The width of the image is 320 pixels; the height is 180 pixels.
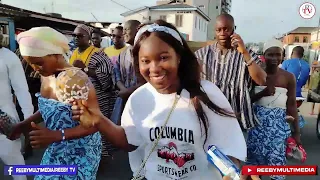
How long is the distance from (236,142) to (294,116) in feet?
7.06

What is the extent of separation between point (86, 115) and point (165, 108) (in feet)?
1.15

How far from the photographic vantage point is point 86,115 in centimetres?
144

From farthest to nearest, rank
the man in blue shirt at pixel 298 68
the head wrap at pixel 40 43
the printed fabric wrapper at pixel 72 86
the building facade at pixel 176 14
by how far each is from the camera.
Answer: the building facade at pixel 176 14, the man in blue shirt at pixel 298 68, the head wrap at pixel 40 43, the printed fabric wrapper at pixel 72 86

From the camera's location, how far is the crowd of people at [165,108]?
1498 millimetres

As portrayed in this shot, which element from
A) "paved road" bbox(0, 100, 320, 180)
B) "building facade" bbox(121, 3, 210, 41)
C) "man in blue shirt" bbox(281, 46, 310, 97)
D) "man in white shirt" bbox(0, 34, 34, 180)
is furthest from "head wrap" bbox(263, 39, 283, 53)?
"building facade" bbox(121, 3, 210, 41)

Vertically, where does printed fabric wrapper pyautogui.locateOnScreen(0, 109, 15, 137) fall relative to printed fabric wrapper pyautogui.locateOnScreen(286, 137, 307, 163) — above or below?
above

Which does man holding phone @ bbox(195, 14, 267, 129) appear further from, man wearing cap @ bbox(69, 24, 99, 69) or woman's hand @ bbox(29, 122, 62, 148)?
man wearing cap @ bbox(69, 24, 99, 69)

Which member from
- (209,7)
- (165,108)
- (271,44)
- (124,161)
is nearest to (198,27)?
(209,7)

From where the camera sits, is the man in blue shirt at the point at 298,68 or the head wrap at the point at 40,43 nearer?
the head wrap at the point at 40,43

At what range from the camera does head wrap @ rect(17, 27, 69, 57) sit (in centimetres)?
192

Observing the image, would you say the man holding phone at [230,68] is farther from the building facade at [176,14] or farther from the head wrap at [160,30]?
the building facade at [176,14]

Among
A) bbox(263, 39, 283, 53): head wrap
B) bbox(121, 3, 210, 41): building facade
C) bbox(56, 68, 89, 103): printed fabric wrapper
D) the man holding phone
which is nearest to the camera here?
bbox(56, 68, 89, 103): printed fabric wrapper

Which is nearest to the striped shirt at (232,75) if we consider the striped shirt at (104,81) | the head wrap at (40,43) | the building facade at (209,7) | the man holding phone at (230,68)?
the man holding phone at (230,68)

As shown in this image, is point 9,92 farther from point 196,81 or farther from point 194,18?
point 194,18
